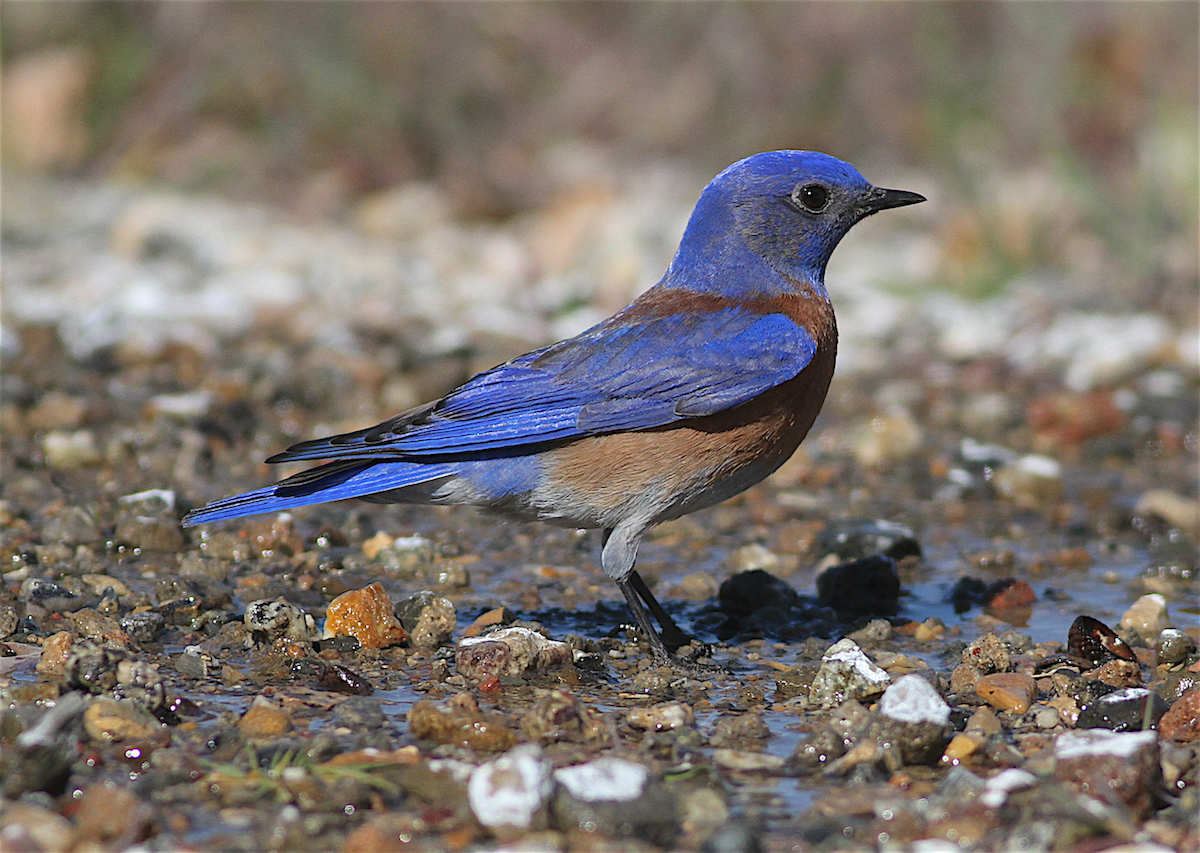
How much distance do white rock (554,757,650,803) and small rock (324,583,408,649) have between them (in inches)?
51.8

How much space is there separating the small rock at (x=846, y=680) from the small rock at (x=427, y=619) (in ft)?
3.53

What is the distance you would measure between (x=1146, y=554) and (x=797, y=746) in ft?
8.41

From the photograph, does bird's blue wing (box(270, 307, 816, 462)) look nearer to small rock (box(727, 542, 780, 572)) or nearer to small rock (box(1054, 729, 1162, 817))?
small rock (box(727, 542, 780, 572))

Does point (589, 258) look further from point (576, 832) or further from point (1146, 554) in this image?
point (576, 832)

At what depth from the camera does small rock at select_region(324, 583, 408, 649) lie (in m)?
4.16

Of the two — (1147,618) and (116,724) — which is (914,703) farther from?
(116,724)

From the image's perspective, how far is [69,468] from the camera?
5.86 m

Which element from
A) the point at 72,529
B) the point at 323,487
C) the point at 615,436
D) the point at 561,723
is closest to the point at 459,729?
the point at 561,723

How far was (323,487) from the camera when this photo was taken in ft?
14.2

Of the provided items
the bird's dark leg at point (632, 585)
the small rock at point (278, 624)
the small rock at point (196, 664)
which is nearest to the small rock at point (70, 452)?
the small rock at point (278, 624)

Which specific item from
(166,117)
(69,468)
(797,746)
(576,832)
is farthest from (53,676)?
(166,117)

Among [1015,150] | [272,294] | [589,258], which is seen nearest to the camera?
[272,294]

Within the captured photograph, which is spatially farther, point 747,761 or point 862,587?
point 862,587

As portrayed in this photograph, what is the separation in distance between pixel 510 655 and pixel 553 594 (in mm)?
1045
